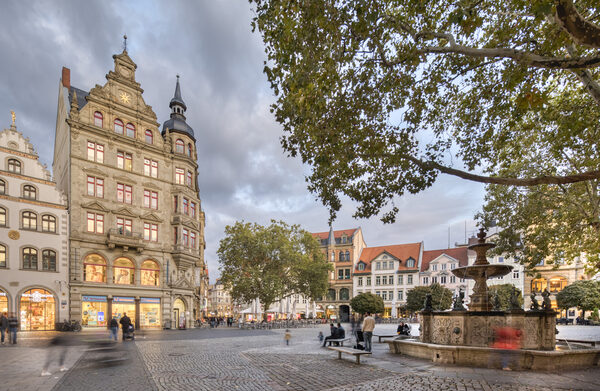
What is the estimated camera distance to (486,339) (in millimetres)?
12195

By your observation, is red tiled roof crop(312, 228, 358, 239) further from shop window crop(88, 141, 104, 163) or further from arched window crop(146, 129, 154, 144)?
shop window crop(88, 141, 104, 163)

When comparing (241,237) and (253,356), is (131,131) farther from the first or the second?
(253,356)

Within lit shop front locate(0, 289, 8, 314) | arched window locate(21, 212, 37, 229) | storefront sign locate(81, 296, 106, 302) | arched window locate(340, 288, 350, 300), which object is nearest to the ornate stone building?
storefront sign locate(81, 296, 106, 302)

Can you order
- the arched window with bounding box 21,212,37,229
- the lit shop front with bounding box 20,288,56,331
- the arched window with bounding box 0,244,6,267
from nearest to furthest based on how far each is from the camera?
1. the arched window with bounding box 0,244,6,267
2. the lit shop front with bounding box 20,288,56,331
3. the arched window with bounding box 21,212,37,229

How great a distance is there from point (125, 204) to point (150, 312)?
1021 cm

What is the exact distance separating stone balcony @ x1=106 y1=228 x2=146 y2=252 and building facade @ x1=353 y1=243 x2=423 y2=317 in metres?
46.6

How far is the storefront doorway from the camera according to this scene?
115 feet

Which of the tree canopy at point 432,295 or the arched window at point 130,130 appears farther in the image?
the tree canopy at point 432,295

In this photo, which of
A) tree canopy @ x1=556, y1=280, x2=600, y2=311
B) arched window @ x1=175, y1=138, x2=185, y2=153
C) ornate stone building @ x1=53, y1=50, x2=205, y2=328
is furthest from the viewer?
tree canopy @ x1=556, y1=280, x2=600, y2=311

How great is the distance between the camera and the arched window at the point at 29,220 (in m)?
27.4

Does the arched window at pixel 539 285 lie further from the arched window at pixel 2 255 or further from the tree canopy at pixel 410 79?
the arched window at pixel 2 255

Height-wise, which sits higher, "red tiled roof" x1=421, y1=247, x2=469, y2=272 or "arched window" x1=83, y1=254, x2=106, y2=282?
"arched window" x1=83, y1=254, x2=106, y2=282

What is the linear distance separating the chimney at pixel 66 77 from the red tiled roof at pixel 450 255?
60.8m

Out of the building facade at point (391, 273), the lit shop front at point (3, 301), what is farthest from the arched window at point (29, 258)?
the building facade at point (391, 273)
